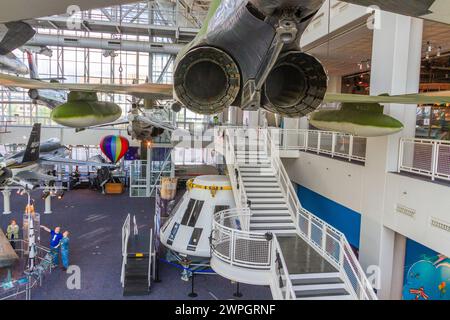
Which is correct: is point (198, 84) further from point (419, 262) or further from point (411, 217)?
point (419, 262)

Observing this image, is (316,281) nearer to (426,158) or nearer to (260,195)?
(426,158)

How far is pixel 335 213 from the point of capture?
1046 centimetres

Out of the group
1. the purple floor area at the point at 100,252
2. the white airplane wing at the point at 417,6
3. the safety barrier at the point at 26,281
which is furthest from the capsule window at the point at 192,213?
the white airplane wing at the point at 417,6

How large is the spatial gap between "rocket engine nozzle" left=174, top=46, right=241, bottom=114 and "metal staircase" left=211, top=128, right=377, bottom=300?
12.7ft

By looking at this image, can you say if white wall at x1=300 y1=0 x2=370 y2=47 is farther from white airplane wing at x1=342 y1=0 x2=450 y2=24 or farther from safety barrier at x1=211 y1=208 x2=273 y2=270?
white airplane wing at x1=342 y1=0 x2=450 y2=24

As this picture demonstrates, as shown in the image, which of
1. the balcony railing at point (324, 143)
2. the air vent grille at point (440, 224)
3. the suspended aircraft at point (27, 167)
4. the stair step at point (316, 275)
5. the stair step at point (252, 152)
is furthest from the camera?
the suspended aircraft at point (27, 167)

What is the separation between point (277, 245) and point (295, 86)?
403 cm

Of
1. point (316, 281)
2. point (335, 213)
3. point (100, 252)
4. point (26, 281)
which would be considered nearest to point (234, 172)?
point (335, 213)

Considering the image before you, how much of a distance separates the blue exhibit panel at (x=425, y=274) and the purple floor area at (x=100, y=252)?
3.60 m

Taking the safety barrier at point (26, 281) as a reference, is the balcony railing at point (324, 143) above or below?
above

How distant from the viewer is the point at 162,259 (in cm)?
1192

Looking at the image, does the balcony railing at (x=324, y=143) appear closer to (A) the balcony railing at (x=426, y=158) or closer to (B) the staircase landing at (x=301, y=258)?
(A) the balcony railing at (x=426, y=158)

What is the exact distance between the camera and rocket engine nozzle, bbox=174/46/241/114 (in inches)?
135

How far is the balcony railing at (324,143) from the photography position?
923cm
